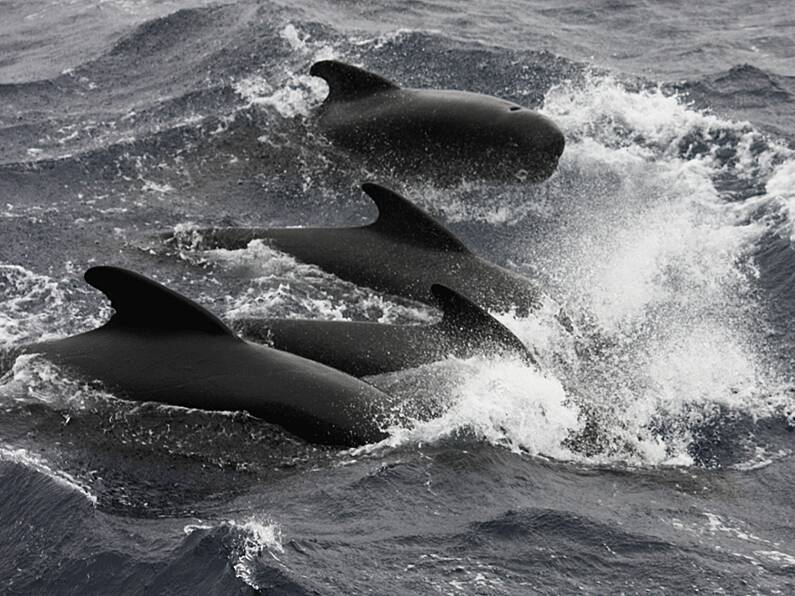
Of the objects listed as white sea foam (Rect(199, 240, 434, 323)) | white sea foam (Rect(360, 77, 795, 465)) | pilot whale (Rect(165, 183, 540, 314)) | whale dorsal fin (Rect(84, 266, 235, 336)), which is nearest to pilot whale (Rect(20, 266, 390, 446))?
whale dorsal fin (Rect(84, 266, 235, 336))

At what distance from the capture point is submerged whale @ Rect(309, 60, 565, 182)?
644 inches

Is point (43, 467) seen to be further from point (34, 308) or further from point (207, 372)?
point (34, 308)

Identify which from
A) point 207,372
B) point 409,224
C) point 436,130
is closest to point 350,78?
point 436,130

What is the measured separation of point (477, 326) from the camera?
1238cm

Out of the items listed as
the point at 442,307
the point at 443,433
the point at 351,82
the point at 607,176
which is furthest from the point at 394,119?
the point at 443,433

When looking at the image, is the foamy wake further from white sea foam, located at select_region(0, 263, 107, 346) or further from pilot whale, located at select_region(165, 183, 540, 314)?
pilot whale, located at select_region(165, 183, 540, 314)

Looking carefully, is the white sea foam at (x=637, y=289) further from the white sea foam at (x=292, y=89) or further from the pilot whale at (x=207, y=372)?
the white sea foam at (x=292, y=89)

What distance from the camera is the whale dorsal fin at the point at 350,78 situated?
17.3 metres

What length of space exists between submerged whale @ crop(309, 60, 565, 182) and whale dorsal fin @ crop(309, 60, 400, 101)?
13 mm

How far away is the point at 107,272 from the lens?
422 inches

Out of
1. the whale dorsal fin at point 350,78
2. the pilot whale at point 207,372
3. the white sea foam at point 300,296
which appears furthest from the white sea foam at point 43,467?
the whale dorsal fin at point 350,78

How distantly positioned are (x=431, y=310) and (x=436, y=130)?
3451mm

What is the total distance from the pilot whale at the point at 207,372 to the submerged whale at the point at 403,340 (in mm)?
1150

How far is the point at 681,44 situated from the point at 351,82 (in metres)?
8.26
